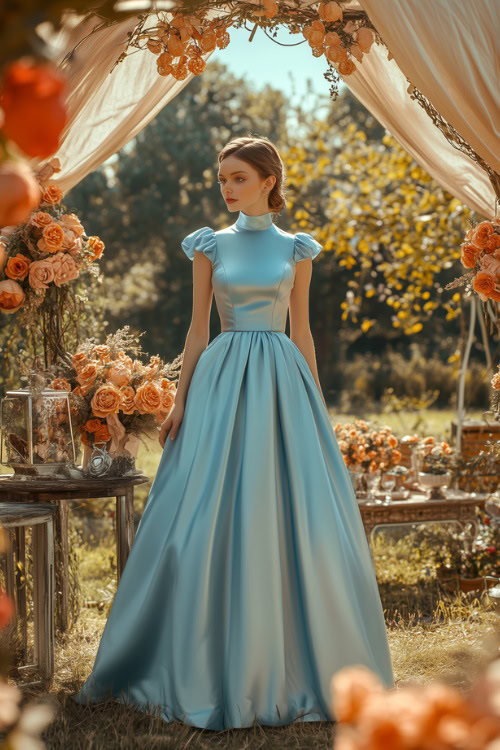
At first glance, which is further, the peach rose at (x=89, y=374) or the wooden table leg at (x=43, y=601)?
the peach rose at (x=89, y=374)

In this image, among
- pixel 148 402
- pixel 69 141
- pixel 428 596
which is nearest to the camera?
pixel 148 402

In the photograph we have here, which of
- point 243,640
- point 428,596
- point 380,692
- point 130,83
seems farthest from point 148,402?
point 380,692

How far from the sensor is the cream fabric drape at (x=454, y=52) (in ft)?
10.2

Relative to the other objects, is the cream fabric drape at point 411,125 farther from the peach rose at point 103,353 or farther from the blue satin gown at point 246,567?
the peach rose at point 103,353

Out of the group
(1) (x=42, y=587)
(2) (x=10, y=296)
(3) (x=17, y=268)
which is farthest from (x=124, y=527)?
(3) (x=17, y=268)

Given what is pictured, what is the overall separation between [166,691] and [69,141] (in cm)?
244

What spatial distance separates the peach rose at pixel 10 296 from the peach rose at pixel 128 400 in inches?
23.7

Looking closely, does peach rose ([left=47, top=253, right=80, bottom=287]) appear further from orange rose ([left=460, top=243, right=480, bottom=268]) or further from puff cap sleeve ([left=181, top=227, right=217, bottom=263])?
orange rose ([left=460, top=243, right=480, bottom=268])

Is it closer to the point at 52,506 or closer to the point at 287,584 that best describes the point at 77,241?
the point at 52,506

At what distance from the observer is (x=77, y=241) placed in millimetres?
4113

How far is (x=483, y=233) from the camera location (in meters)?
3.43

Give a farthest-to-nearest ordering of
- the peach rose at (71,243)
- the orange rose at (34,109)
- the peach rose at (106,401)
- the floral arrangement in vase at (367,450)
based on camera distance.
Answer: the floral arrangement in vase at (367,450)
the peach rose at (71,243)
the peach rose at (106,401)
the orange rose at (34,109)

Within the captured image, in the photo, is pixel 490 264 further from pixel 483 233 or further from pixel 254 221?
pixel 254 221

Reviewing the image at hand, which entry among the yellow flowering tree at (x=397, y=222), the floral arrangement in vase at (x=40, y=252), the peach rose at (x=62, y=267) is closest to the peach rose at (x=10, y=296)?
the floral arrangement in vase at (x=40, y=252)
